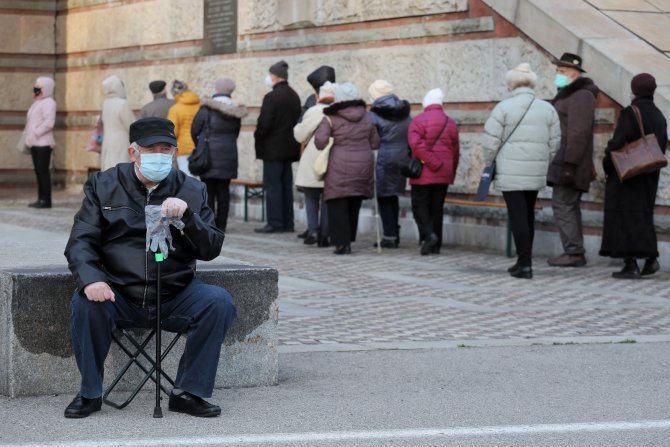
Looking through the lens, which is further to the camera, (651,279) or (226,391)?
(651,279)

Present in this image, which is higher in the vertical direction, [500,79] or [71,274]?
[500,79]

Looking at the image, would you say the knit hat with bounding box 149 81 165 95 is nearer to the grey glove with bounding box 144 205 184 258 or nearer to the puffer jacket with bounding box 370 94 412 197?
the puffer jacket with bounding box 370 94 412 197

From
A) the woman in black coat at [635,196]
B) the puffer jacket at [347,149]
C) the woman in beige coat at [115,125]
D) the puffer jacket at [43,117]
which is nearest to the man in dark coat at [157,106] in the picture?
the woman in beige coat at [115,125]

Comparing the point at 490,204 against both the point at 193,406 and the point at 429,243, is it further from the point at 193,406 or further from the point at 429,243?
the point at 193,406

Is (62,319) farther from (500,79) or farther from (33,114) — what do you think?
(33,114)

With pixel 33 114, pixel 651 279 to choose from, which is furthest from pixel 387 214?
pixel 33 114

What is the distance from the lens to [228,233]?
1745 centimetres

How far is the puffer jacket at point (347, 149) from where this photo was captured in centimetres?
1467

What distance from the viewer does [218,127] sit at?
54.2ft

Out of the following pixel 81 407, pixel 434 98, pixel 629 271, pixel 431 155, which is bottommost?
pixel 81 407

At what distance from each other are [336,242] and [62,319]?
25.1 ft

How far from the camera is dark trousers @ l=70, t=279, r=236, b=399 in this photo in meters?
6.73

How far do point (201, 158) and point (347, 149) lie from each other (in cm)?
232

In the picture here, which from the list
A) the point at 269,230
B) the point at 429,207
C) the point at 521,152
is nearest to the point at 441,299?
the point at 521,152
